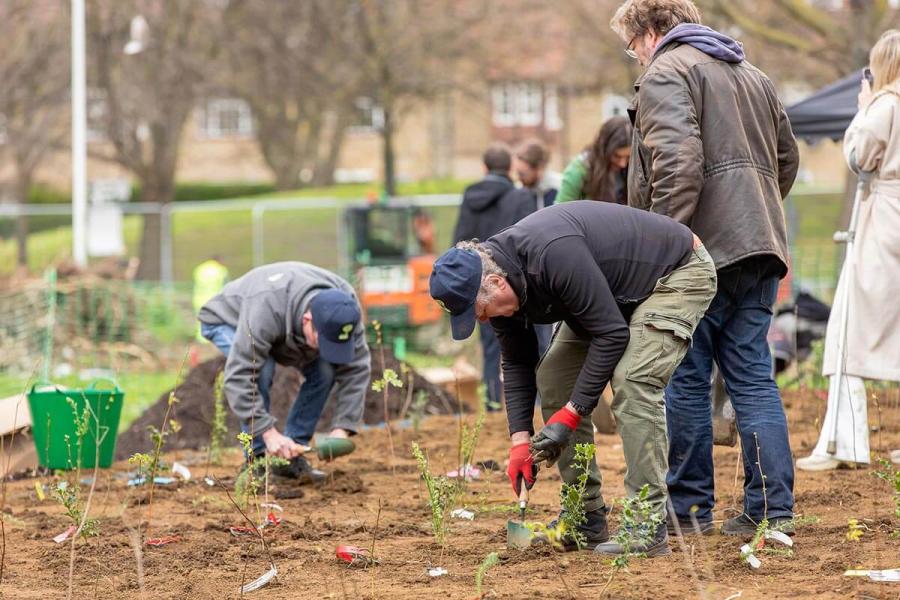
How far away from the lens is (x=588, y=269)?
3.95 meters

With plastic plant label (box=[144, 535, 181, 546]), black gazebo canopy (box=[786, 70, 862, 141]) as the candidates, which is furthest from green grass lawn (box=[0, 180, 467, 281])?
plastic plant label (box=[144, 535, 181, 546])

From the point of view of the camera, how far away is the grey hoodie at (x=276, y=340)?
18.7ft

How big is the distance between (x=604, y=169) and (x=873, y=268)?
1444 mm

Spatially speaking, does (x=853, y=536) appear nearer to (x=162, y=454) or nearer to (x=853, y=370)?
(x=853, y=370)

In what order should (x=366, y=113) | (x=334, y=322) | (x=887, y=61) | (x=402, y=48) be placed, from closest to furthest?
(x=334, y=322)
(x=887, y=61)
(x=402, y=48)
(x=366, y=113)

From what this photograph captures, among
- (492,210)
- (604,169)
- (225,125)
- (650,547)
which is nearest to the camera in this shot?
(650,547)

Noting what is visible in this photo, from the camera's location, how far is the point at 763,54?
20.8 metres

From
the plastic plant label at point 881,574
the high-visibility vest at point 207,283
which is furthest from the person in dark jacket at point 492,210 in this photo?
the high-visibility vest at point 207,283

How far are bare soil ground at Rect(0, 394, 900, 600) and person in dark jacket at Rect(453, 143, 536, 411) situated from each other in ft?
6.30

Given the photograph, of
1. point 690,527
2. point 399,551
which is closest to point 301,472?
point 399,551

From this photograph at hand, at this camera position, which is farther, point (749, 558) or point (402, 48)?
point (402, 48)

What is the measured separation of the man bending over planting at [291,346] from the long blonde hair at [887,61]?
263cm

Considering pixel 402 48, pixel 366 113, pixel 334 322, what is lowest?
pixel 334 322

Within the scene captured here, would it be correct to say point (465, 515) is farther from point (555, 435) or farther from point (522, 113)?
point (522, 113)
